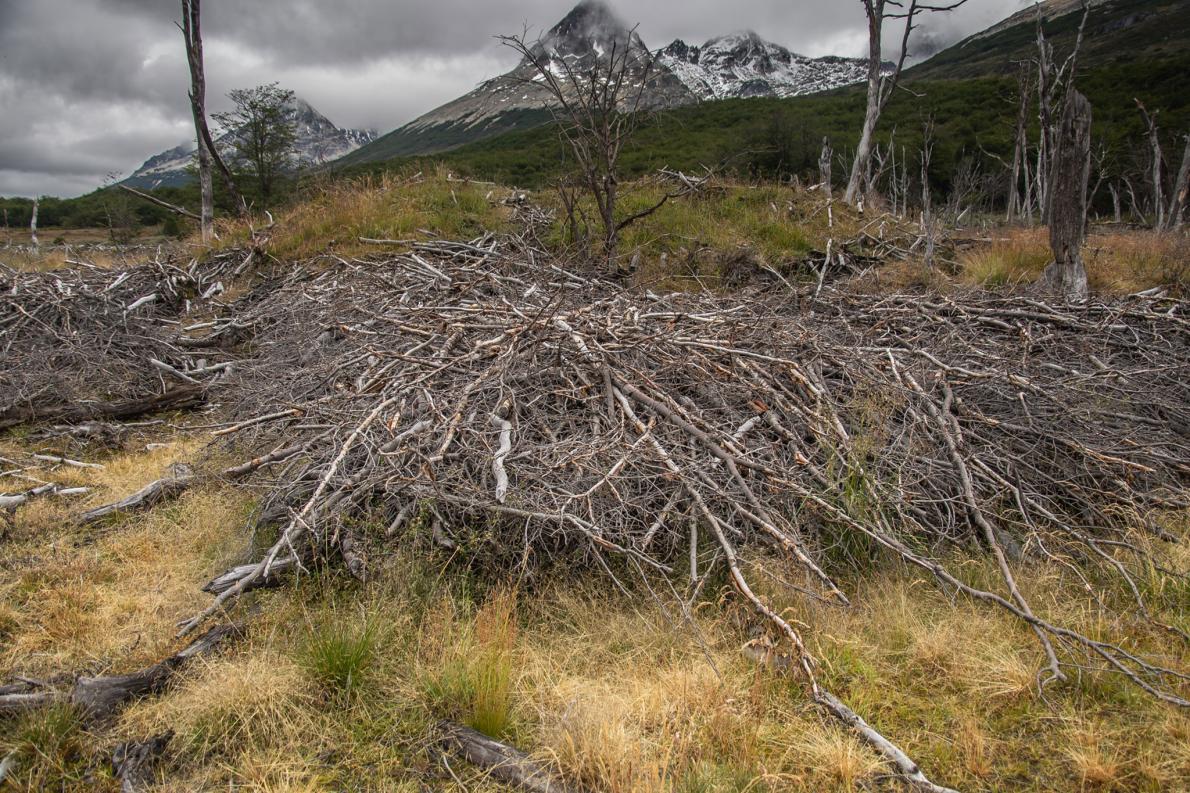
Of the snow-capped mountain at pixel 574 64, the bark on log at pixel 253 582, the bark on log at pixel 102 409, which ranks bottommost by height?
the bark on log at pixel 253 582

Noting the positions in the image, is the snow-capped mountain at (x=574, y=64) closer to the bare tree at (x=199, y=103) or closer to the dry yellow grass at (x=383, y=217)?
the dry yellow grass at (x=383, y=217)

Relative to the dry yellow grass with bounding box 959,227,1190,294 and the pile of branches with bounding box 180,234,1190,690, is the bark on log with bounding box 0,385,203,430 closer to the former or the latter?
the pile of branches with bounding box 180,234,1190,690

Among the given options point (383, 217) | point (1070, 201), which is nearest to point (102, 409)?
point (383, 217)

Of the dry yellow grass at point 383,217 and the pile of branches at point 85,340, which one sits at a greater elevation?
the dry yellow grass at point 383,217

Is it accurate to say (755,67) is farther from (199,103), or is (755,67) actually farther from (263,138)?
(199,103)

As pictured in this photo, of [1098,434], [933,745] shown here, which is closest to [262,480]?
[933,745]

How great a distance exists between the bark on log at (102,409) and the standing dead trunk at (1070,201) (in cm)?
813

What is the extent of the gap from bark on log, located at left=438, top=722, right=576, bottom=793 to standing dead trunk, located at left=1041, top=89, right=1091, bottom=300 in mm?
6522

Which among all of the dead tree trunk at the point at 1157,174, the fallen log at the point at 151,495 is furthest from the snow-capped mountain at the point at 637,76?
the dead tree trunk at the point at 1157,174

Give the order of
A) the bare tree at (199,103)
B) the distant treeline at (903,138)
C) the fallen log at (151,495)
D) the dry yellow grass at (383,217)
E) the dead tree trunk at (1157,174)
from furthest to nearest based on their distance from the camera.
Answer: the distant treeline at (903,138)
the dead tree trunk at (1157,174)
the bare tree at (199,103)
the dry yellow grass at (383,217)
the fallen log at (151,495)

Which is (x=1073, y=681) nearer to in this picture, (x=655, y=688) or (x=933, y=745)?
(x=933, y=745)

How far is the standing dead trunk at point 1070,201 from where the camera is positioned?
18.9ft

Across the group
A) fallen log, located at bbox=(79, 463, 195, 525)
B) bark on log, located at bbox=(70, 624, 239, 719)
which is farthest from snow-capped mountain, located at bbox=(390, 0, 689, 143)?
bark on log, located at bbox=(70, 624, 239, 719)

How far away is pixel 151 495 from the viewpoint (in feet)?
10.7
